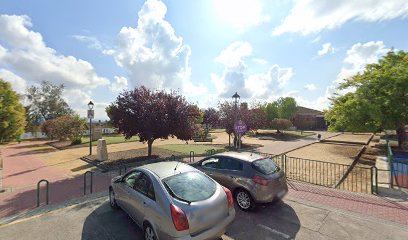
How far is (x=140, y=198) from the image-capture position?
502 centimetres

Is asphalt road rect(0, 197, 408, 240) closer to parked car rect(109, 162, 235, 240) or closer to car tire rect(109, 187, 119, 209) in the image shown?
car tire rect(109, 187, 119, 209)

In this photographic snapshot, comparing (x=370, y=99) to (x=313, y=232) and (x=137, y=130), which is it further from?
(x=137, y=130)

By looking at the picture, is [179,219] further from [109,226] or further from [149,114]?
[149,114]

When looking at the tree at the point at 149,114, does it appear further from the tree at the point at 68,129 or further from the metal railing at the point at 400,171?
the tree at the point at 68,129

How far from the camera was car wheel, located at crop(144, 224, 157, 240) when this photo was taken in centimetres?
455

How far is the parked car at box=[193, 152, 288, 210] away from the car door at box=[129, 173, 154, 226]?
285 centimetres

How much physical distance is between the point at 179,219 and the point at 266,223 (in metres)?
2.84

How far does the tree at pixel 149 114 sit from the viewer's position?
13664mm

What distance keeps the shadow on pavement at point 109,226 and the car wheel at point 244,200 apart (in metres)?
2.90

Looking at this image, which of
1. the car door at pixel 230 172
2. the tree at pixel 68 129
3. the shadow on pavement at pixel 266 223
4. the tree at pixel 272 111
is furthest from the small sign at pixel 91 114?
the tree at pixel 272 111

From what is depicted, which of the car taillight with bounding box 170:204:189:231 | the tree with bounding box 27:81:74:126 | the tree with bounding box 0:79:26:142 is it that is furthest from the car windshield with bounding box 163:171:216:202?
the tree with bounding box 27:81:74:126

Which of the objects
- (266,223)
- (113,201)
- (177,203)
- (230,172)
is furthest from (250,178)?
(113,201)

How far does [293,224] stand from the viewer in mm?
5734

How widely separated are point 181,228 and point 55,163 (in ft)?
49.0
